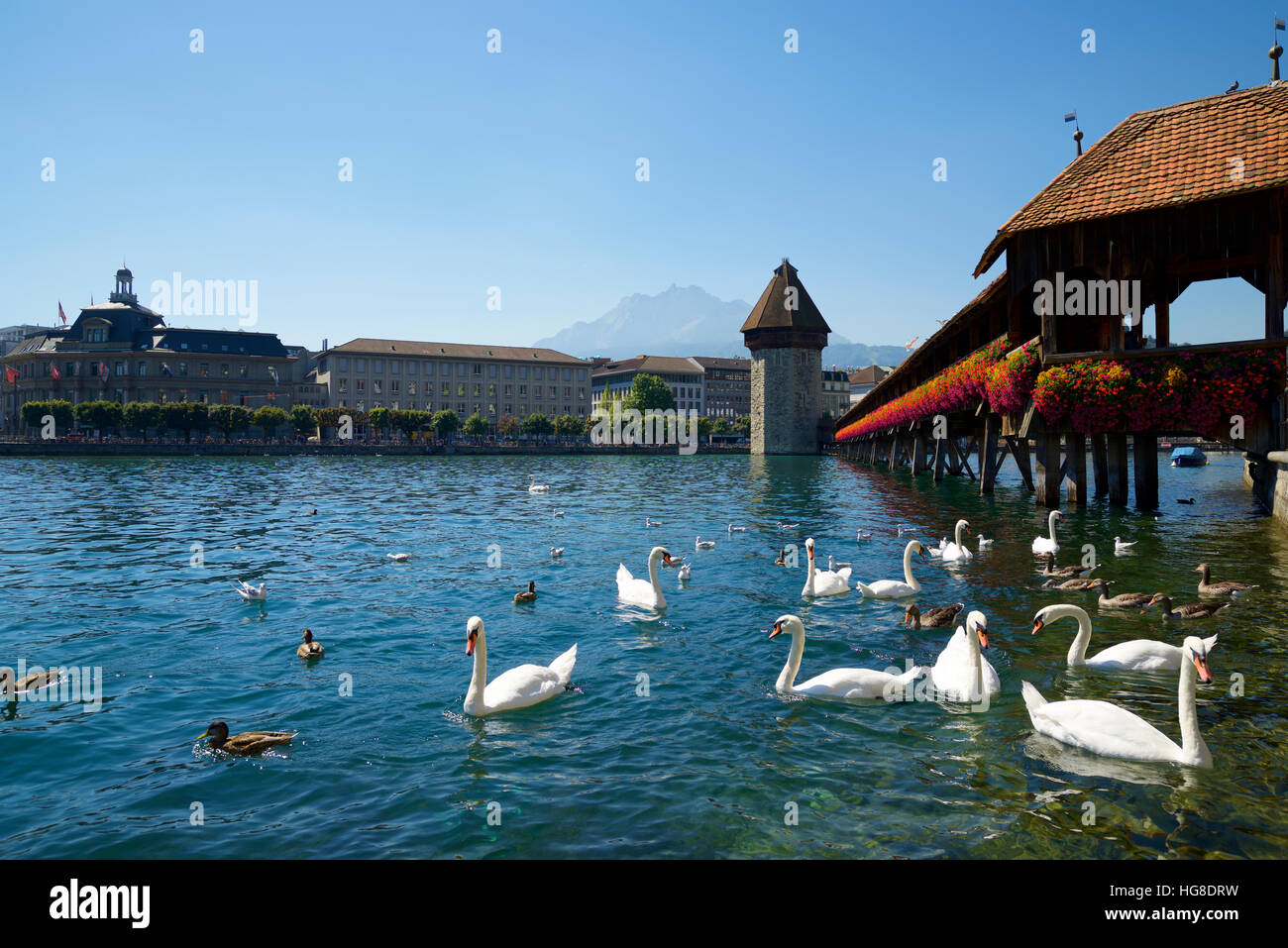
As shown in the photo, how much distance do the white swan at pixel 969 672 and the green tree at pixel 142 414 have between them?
117010 mm

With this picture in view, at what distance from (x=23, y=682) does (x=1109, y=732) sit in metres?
11.3

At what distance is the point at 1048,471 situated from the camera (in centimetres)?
2694

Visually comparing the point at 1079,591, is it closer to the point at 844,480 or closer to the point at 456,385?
the point at 844,480

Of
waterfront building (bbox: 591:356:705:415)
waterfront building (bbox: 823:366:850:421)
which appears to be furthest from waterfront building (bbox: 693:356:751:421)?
waterfront building (bbox: 823:366:850:421)

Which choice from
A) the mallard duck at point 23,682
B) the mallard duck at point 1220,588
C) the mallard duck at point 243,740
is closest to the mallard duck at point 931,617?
the mallard duck at point 1220,588

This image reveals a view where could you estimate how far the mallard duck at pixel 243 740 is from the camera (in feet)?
25.1

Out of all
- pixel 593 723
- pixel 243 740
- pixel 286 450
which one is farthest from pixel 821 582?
pixel 286 450

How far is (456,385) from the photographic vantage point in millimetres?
147000

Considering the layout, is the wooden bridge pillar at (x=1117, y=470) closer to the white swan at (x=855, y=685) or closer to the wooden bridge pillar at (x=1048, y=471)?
the wooden bridge pillar at (x=1048, y=471)

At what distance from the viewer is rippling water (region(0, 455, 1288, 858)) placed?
606 centimetres

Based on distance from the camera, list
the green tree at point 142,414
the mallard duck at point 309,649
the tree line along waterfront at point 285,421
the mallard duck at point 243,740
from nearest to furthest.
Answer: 1. the mallard duck at point 243,740
2. the mallard duck at point 309,649
3. the green tree at point 142,414
4. the tree line along waterfront at point 285,421

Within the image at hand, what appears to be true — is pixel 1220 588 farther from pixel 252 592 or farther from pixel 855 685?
pixel 252 592
